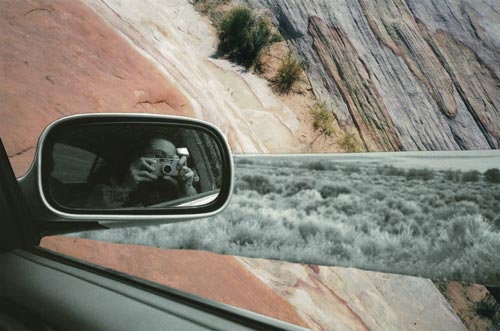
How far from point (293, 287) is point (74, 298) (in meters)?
3.06

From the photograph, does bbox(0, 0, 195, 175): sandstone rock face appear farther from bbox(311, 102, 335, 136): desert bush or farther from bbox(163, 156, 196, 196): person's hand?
bbox(311, 102, 335, 136): desert bush

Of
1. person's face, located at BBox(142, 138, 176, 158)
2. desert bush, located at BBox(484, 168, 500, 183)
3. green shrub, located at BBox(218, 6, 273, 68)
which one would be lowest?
desert bush, located at BBox(484, 168, 500, 183)

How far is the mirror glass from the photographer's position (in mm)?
1489

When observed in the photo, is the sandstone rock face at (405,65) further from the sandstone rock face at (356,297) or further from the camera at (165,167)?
the camera at (165,167)

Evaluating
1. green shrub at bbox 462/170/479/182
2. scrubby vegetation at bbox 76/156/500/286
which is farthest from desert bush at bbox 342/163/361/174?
green shrub at bbox 462/170/479/182

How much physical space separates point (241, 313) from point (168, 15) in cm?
1326

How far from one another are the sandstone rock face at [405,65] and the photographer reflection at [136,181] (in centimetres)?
1156

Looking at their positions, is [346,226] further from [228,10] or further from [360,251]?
[228,10]

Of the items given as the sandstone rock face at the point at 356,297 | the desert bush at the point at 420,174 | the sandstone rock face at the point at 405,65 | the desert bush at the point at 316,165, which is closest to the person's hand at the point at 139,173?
the sandstone rock face at the point at 356,297

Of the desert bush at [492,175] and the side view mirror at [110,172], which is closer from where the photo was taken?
the side view mirror at [110,172]

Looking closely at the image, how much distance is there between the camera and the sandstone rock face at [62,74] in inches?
176

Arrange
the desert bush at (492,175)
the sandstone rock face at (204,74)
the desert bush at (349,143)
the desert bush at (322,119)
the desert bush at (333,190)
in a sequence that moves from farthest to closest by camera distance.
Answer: the desert bush at (322,119) < the desert bush at (349,143) < the sandstone rock face at (204,74) < the desert bush at (333,190) < the desert bush at (492,175)

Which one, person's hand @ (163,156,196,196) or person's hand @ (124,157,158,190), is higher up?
person's hand @ (124,157,158,190)

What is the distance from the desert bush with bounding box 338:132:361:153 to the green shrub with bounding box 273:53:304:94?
6.92 ft
